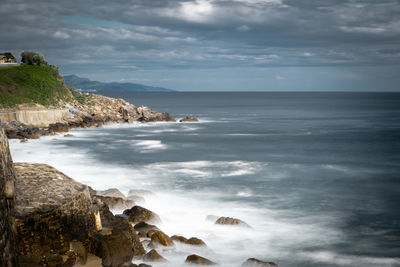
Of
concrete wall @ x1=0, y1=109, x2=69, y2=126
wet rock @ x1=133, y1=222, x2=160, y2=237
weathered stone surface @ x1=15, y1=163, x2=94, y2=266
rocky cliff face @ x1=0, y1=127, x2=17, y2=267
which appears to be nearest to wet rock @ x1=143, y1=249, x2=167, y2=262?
wet rock @ x1=133, y1=222, x2=160, y2=237

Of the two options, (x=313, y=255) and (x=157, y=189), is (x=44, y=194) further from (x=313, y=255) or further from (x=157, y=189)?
(x=157, y=189)

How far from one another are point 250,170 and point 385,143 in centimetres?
2374

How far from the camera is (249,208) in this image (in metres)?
20.5

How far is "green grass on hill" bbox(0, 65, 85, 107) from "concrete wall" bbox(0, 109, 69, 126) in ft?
7.83

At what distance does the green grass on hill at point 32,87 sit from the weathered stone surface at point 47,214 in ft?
161

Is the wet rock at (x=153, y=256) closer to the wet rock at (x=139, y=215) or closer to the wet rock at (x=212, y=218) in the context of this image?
the wet rock at (x=139, y=215)

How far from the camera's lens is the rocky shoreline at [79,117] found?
47750mm

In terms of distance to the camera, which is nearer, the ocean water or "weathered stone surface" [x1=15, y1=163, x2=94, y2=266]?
"weathered stone surface" [x1=15, y1=163, x2=94, y2=266]

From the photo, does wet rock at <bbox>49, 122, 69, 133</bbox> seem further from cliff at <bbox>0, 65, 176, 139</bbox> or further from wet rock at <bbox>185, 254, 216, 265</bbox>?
wet rock at <bbox>185, 254, 216, 265</bbox>

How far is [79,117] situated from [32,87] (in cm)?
874

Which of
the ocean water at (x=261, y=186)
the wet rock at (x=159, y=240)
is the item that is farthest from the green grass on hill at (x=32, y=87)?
the wet rock at (x=159, y=240)

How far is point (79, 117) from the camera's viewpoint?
207ft

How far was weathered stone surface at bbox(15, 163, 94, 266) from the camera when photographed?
8.95m

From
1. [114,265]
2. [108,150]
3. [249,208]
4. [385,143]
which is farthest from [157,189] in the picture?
[385,143]
